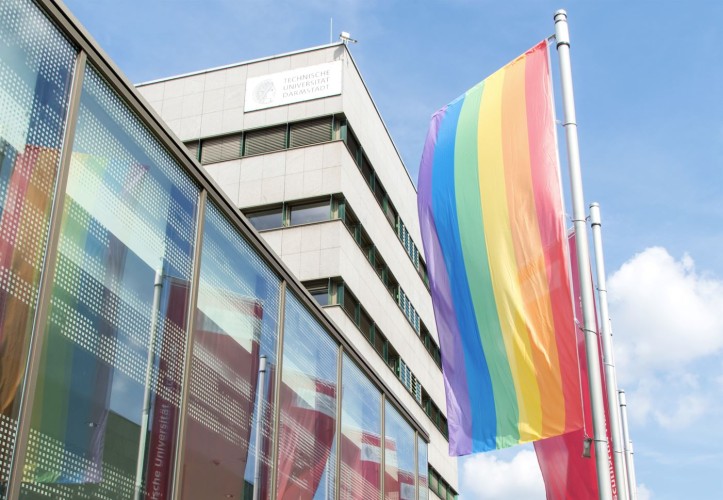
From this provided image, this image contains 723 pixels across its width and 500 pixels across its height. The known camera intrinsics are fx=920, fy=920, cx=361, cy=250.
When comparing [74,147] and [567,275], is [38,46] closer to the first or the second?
[74,147]

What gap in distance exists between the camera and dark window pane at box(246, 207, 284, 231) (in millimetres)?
35000

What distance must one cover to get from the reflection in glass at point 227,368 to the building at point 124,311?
0.09ft

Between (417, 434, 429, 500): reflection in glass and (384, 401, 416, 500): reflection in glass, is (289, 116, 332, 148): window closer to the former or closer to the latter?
(417, 434, 429, 500): reflection in glass

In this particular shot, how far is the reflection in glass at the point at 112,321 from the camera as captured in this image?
768cm

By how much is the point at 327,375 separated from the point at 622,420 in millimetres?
13991

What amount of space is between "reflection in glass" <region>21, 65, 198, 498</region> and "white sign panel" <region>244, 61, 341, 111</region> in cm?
2709

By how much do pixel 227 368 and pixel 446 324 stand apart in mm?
3088

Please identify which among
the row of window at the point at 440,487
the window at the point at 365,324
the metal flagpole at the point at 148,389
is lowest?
the metal flagpole at the point at 148,389

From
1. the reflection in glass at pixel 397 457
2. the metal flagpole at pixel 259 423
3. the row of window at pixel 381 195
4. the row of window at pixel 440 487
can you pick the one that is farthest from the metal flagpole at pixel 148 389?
the row of window at pixel 440 487

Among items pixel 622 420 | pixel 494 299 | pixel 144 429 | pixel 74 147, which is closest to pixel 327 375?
pixel 494 299

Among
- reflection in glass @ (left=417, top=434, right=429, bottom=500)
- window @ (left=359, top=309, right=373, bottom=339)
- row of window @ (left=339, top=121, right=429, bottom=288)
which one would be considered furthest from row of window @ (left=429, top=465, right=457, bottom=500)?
reflection in glass @ (left=417, top=434, right=429, bottom=500)

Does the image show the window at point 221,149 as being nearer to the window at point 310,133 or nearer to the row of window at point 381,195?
the window at point 310,133

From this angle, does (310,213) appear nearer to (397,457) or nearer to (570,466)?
(397,457)

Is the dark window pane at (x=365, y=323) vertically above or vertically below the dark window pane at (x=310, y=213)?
below
